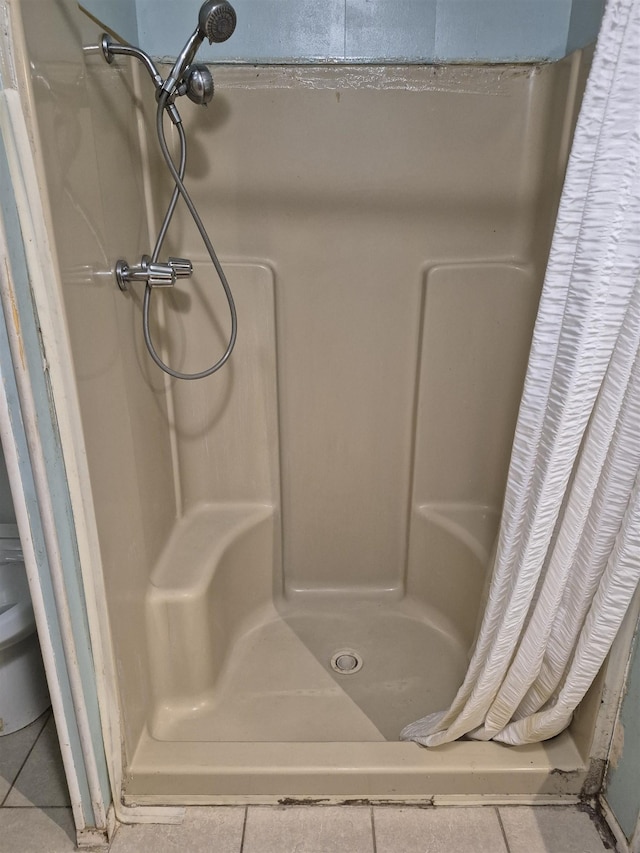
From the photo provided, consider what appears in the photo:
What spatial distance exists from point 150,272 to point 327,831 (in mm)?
1200

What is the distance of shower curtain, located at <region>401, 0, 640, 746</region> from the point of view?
2.52 ft

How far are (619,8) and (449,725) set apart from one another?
127cm

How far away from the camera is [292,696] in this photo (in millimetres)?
1488

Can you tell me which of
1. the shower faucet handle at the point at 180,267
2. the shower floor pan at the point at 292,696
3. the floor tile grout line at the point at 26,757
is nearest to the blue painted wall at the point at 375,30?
the shower faucet handle at the point at 180,267

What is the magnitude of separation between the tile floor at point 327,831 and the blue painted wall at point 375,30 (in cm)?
168

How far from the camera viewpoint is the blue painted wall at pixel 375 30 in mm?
1354

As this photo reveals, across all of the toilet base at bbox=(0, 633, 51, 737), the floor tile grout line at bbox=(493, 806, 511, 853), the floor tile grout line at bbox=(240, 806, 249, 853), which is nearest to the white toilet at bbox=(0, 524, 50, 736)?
the toilet base at bbox=(0, 633, 51, 737)

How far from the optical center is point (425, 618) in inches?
69.4

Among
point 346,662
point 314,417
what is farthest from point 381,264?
point 346,662

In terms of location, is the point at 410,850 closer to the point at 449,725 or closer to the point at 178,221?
the point at 449,725

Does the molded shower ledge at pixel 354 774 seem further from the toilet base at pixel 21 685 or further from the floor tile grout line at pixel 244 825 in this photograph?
the toilet base at pixel 21 685

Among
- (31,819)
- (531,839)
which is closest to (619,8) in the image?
Result: (531,839)

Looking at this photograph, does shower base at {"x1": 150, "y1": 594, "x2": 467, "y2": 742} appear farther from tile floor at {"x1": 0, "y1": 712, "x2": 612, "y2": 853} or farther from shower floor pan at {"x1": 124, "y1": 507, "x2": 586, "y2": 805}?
tile floor at {"x1": 0, "y1": 712, "x2": 612, "y2": 853}

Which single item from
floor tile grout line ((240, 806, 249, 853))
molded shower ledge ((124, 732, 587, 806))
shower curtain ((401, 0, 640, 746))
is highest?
shower curtain ((401, 0, 640, 746))
